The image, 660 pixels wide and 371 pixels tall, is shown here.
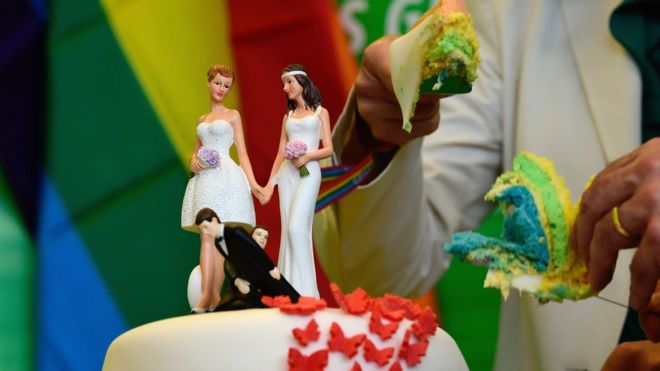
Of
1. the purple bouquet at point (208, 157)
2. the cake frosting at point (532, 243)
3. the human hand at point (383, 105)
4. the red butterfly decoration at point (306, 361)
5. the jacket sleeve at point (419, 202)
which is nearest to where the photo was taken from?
the red butterfly decoration at point (306, 361)

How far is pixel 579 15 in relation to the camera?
1.40 metres

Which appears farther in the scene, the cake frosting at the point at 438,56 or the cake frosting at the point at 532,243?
the cake frosting at the point at 532,243

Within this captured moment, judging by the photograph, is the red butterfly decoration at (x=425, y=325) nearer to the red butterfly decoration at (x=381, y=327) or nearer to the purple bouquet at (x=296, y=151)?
the red butterfly decoration at (x=381, y=327)

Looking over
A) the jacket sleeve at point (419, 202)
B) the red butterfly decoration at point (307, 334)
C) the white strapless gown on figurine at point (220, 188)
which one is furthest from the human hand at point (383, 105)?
the red butterfly decoration at point (307, 334)

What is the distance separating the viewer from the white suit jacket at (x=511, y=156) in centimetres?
124

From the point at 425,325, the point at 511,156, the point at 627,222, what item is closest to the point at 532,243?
the point at 627,222

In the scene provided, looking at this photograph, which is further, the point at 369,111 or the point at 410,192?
the point at 410,192

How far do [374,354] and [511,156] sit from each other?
82 centimetres

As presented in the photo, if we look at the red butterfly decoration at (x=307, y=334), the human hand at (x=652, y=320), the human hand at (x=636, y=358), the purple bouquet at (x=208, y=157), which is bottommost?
the human hand at (x=636, y=358)

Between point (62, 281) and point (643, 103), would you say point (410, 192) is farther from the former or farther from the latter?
point (62, 281)

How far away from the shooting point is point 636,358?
0.86 metres

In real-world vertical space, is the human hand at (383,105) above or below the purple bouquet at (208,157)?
below

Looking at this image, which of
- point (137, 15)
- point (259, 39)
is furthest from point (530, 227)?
point (137, 15)

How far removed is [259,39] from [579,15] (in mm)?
462
